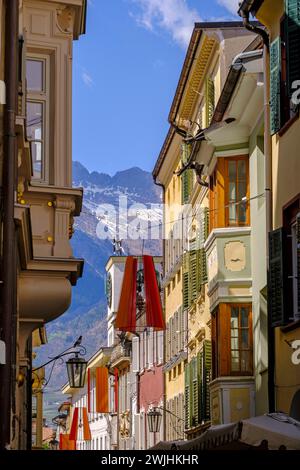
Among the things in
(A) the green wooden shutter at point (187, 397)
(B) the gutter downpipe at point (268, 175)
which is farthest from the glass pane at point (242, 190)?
(A) the green wooden shutter at point (187, 397)

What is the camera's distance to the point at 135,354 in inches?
2719

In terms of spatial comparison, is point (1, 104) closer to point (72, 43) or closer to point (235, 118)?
point (72, 43)

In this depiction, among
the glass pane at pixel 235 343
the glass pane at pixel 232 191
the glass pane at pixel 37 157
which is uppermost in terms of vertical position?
the glass pane at pixel 232 191

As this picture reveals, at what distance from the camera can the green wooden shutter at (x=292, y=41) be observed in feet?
68.8

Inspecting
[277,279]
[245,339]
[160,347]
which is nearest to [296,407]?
[277,279]

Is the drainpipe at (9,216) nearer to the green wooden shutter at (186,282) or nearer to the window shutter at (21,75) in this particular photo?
the window shutter at (21,75)

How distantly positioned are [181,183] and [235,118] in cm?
1717

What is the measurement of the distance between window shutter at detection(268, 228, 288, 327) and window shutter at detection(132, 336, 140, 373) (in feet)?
145

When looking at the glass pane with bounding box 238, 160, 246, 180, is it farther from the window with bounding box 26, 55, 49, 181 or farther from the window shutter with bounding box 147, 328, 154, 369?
the window shutter with bounding box 147, 328, 154, 369

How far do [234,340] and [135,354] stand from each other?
38.6m

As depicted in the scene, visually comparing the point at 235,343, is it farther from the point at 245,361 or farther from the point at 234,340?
the point at 245,361

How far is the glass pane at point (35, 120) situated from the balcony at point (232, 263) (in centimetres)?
875

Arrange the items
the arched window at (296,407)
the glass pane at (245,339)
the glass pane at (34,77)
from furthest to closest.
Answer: the glass pane at (245,339) → the glass pane at (34,77) → the arched window at (296,407)
